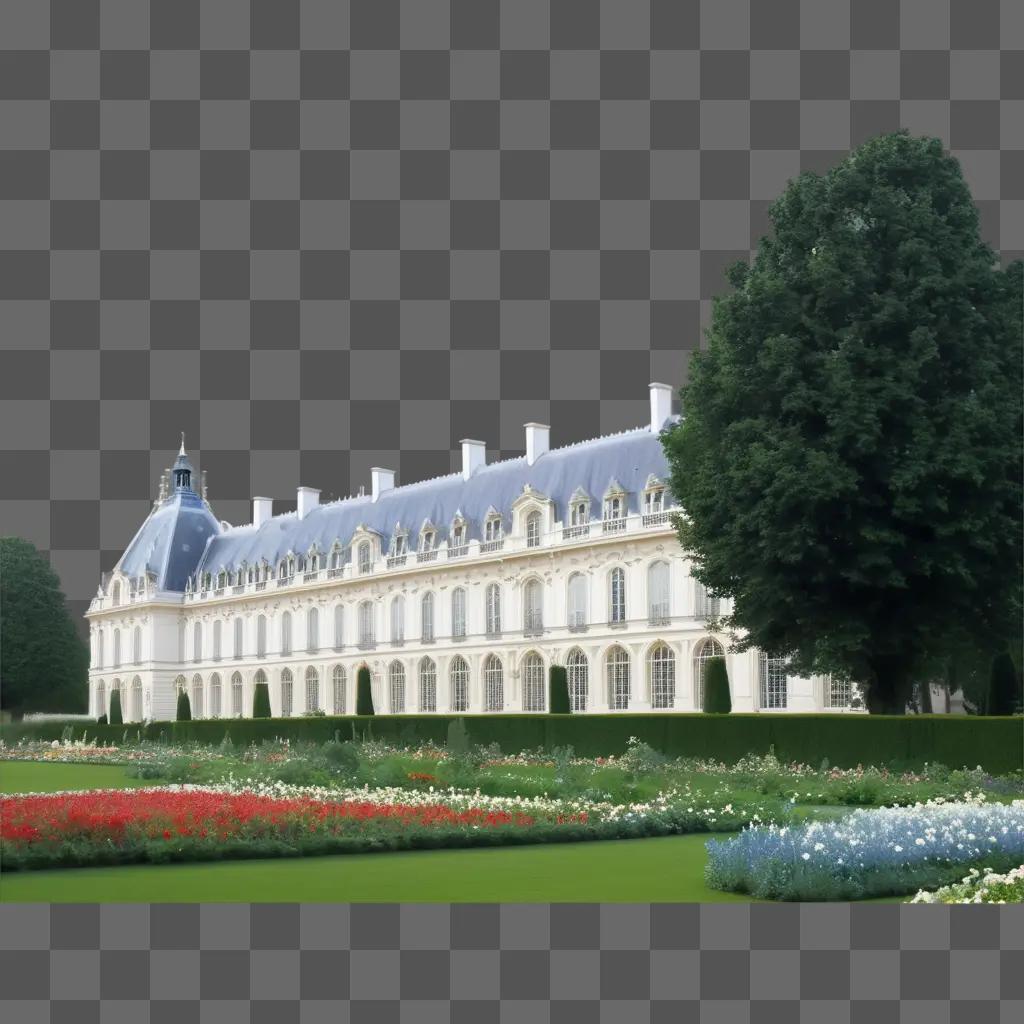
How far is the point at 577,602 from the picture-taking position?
192 feet

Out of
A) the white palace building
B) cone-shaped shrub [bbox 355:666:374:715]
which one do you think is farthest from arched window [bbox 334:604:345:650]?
cone-shaped shrub [bbox 355:666:374:715]

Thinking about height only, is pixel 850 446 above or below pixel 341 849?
above

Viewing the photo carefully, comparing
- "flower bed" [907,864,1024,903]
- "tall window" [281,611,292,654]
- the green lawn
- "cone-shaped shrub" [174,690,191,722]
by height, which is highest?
"tall window" [281,611,292,654]

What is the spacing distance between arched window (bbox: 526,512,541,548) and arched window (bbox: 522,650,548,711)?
439 centimetres

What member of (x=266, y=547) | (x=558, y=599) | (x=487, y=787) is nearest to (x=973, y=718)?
(x=487, y=787)

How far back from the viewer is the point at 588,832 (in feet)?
59.6

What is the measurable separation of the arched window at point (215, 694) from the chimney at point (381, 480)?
15.5m

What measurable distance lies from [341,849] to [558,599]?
4265 cm

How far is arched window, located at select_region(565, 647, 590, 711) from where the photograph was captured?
188ft

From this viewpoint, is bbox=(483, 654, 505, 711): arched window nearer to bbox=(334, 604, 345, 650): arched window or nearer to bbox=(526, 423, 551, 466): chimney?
bbox=(526, 423, 551, 466): chimney

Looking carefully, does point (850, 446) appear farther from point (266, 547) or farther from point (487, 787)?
point (266, 547)

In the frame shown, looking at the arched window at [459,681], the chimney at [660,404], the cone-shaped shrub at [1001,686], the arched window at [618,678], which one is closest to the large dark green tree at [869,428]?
the cone-shaped shrub at [1001,686]

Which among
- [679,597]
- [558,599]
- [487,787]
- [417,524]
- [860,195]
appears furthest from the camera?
[417,524]

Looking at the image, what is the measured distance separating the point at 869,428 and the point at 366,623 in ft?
145
